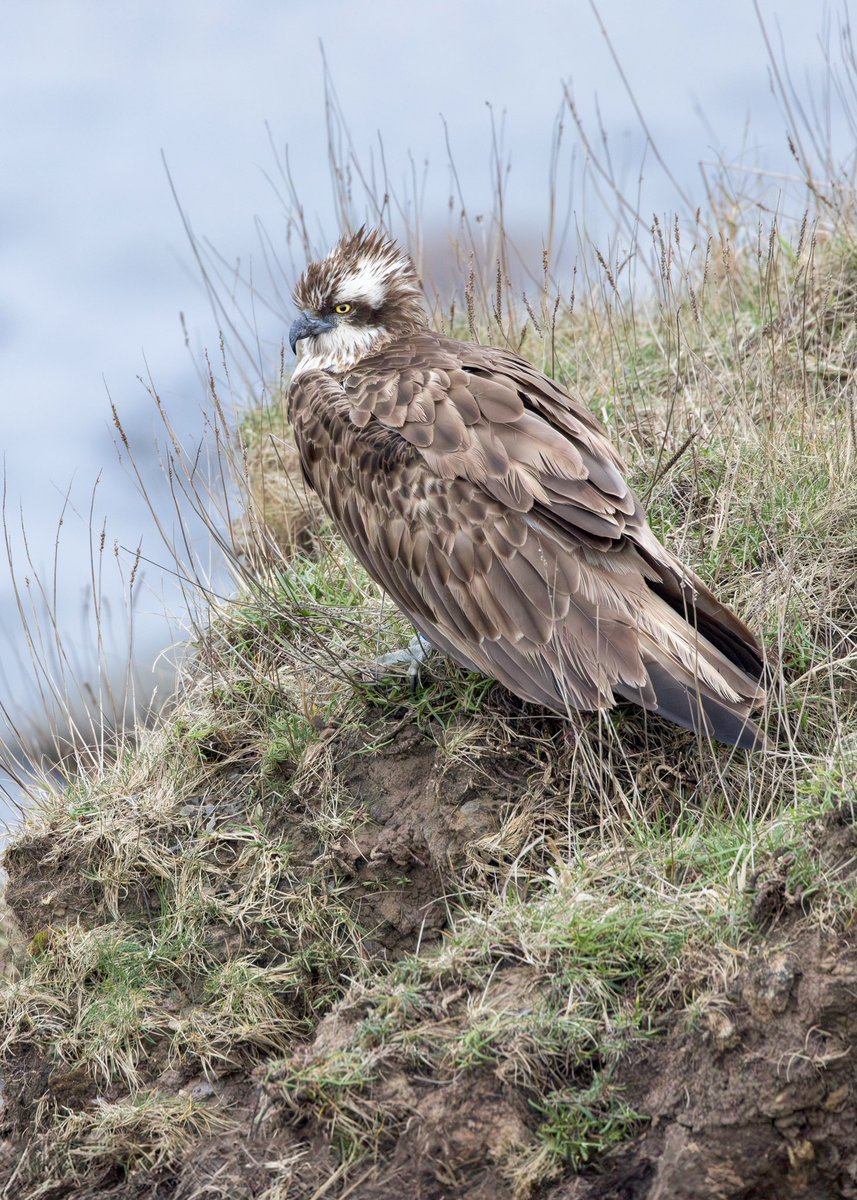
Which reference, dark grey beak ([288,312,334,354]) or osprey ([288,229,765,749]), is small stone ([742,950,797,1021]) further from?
dark grey beak ([288,312,334,354])

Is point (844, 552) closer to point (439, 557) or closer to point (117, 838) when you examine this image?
point (439, 557)

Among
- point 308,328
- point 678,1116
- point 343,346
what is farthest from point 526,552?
point 678,1116

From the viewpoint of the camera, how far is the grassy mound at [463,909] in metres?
2.92

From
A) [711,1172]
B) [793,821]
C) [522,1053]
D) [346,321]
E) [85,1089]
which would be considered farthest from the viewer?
[346,321]

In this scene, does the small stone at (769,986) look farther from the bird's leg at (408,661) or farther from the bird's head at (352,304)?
the bird's head at (352,304)

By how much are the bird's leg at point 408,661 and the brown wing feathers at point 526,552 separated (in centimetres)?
22

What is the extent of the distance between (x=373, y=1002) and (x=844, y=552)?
230cm

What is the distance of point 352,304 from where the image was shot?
15.4ft

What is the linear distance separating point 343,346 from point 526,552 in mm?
1332

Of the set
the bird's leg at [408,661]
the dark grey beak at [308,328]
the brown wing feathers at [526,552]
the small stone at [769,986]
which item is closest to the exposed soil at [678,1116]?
the small stone at [769,986]

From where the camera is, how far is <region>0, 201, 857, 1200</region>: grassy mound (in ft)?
9.58

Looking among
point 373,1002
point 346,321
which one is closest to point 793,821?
point 373,1002

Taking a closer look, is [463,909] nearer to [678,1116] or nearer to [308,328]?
[678,1116]

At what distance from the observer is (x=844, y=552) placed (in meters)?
4.35
